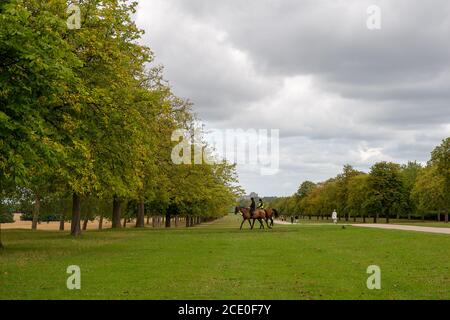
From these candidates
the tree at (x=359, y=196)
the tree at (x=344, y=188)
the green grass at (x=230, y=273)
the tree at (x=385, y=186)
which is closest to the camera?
the green grass at (x=230, y=273)

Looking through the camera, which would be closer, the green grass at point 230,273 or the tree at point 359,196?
the green grass at point 230,273

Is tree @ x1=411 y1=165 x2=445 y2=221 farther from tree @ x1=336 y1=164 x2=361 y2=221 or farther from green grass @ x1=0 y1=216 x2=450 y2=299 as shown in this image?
green grass @ x1=0 y1=216 x2=450 y2=299

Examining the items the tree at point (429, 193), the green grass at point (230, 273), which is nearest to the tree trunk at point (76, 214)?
the green grass at point (230, 273)

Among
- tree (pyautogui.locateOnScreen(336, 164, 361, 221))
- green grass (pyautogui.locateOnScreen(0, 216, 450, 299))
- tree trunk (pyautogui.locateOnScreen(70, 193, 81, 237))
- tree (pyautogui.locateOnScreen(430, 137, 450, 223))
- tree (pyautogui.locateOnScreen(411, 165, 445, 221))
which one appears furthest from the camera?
tree (pyautogui.locateOnScreen(336, 164, 361, 221))

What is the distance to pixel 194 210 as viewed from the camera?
7144 centimetres

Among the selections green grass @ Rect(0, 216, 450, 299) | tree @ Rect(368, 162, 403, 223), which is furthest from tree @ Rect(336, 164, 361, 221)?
green grass @ Rect(0, 216, 450, 299)

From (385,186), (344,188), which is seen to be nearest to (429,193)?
(385,186)

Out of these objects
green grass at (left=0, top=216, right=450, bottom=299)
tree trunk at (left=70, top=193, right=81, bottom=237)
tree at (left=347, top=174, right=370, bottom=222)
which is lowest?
green grass at (left=0, top=216, right=450, bottom=299)

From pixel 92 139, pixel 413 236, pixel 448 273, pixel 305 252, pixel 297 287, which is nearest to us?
pixel 297 287

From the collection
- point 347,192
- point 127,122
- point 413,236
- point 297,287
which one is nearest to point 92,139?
point 127,122

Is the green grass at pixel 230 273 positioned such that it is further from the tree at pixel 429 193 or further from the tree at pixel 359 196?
the tree at pixel 359 196
